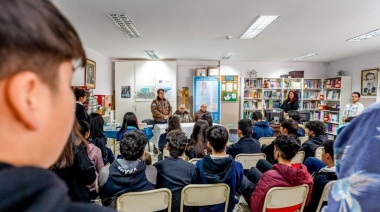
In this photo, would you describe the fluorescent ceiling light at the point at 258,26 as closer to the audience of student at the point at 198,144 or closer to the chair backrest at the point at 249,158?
the audience of student at the point at 198,144

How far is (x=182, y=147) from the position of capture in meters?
2.26

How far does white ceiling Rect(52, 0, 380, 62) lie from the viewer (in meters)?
3.14

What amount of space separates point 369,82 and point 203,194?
22.5 ft

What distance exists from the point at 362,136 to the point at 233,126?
765 centimetres

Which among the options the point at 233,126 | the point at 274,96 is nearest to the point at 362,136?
the point at 233,126

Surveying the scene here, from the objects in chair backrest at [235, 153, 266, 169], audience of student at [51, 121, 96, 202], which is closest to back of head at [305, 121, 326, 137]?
chair backrest at [235, 153, 266, 169]

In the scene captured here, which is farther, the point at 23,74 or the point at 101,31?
the point at 101,31

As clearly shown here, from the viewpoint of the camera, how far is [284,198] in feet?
6.39

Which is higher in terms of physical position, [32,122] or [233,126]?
[32,122]

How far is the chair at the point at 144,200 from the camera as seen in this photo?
174 cm

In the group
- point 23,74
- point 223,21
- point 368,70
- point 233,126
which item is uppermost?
point 223,21

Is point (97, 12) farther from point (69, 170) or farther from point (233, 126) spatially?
point (233, 126)

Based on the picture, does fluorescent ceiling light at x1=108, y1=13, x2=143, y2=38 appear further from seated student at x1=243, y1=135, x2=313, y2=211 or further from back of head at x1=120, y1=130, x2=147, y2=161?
seated student at x1=243, y1=135, x2=313, y2=211

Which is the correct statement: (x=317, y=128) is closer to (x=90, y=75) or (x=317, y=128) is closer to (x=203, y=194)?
(x=203, y=194)
